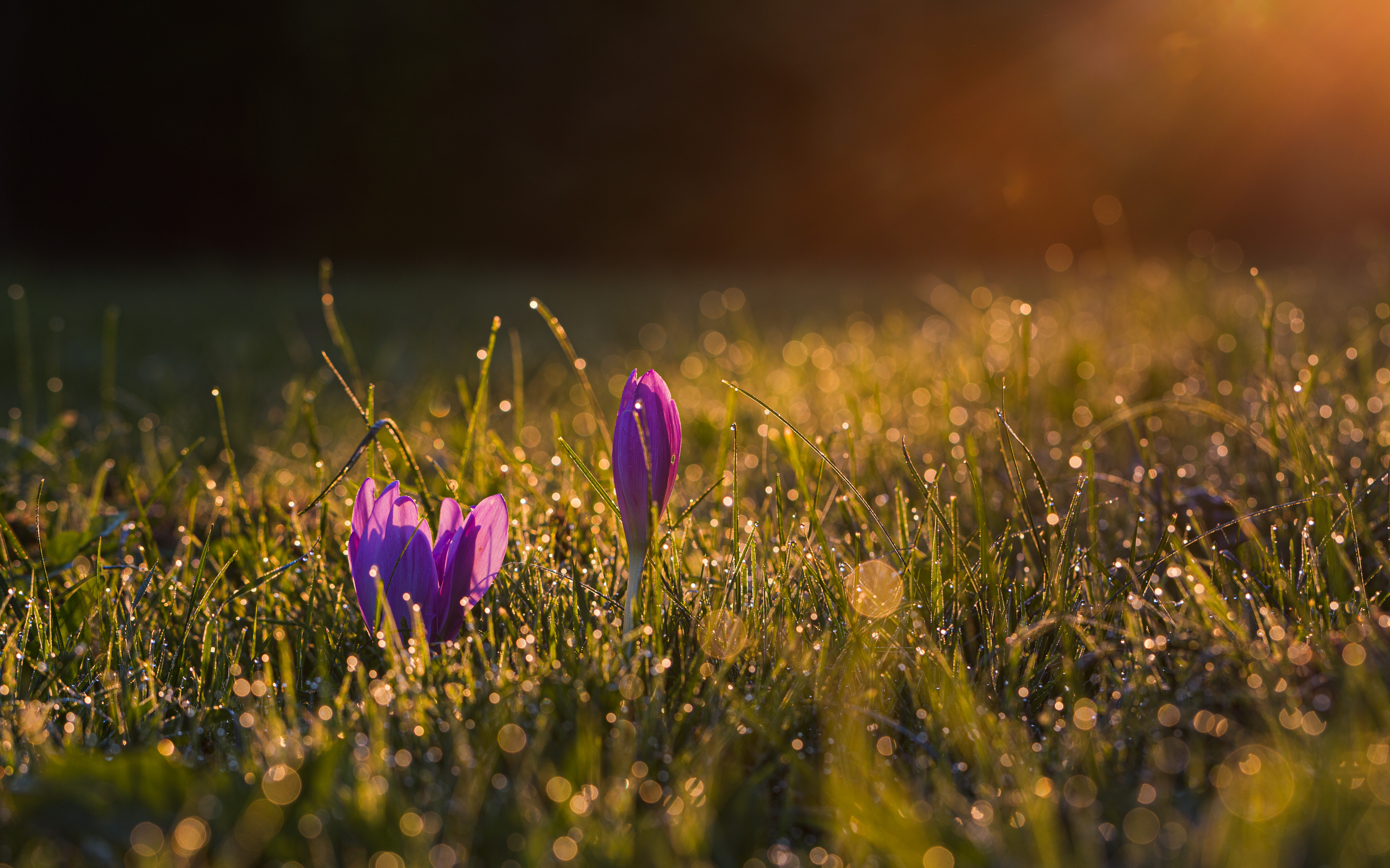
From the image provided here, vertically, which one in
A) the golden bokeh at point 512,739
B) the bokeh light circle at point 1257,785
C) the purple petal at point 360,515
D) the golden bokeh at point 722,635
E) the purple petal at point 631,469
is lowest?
the golden bokeh at point 512,739

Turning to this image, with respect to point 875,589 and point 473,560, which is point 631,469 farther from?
point 875,589

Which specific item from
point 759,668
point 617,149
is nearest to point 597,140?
point 617,149

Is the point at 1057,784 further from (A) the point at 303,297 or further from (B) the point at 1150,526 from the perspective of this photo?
(A) the point at 303,297

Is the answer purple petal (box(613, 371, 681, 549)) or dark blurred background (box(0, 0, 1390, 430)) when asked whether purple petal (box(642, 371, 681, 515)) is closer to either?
purple petal (box(613, 371, 681, 549))

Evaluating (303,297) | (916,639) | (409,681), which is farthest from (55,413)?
(303,297)

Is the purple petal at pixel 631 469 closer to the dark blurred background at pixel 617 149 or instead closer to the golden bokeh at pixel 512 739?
the golden bokeh at pixel 512 739

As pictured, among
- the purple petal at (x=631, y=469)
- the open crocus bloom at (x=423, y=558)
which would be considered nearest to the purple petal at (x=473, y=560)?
the open crocus bloom at (x=423, y=558)

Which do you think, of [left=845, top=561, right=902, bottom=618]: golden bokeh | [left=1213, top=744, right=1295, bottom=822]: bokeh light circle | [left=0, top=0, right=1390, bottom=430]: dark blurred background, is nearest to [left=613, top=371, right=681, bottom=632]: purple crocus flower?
[left=845, top=561, right=902, bottom=618]: golden bokeh
